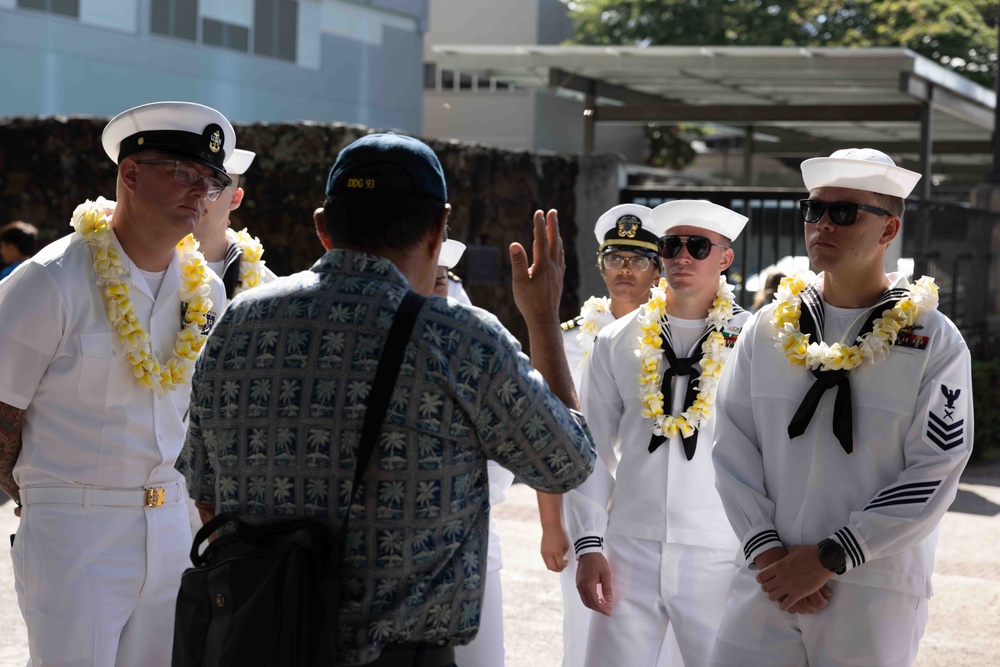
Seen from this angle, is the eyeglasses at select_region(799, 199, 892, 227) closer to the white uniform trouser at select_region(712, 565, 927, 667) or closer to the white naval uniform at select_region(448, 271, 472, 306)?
the white uniform trouser at select_region(712, 565, 927, 667)

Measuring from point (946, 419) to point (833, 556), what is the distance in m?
0.49

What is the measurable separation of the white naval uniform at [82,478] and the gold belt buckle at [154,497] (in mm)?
16

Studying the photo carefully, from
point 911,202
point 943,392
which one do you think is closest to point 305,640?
point 943,392

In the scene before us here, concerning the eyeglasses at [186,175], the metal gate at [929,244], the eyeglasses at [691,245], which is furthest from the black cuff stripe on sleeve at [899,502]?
the metal gate at [929,244]

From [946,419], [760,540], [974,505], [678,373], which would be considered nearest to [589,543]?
[678,373]

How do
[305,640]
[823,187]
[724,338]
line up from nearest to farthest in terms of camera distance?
[305,640]
[823,187]
[724,338]

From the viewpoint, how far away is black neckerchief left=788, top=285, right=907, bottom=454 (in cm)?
353

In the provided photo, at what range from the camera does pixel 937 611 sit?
23.3 ft

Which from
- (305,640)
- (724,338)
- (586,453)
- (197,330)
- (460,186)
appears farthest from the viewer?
(460,186)

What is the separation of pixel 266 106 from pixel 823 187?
24725 mm

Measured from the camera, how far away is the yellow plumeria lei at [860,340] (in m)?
3.56

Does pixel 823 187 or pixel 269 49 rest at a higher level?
A: pixel 269 49

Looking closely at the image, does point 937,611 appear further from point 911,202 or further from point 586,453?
point 911,202

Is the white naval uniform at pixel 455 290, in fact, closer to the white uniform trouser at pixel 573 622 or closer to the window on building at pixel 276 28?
the white uniform trouser at pixel 573 622
